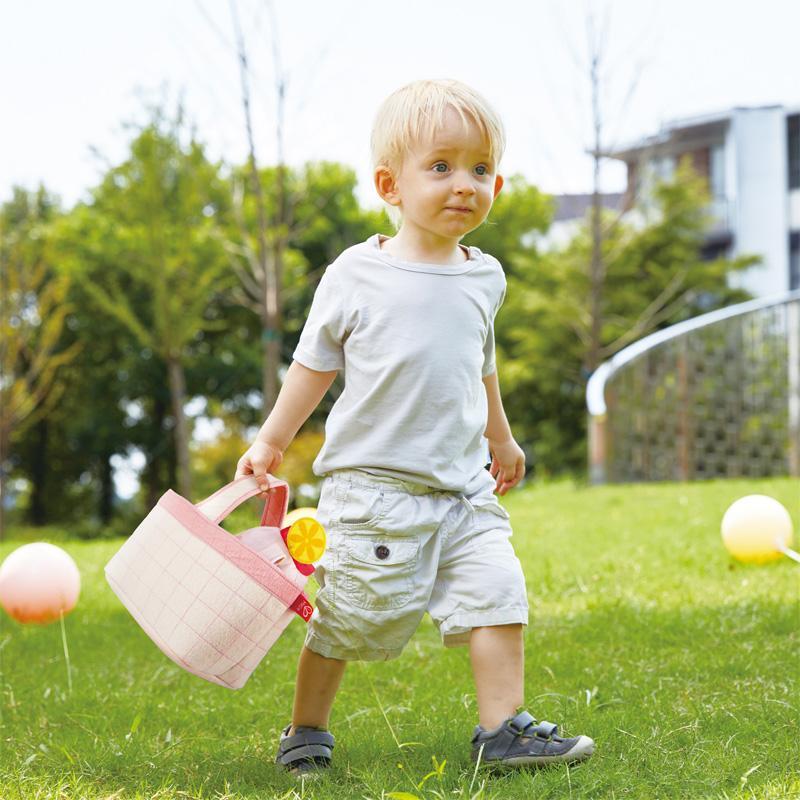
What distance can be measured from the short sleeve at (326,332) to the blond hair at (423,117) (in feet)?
1.01

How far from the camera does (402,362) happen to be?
2.49 m

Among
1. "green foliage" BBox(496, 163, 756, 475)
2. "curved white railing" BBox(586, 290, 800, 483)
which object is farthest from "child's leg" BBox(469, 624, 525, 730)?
"green foliage" BBox(496, 163, 756, 475)

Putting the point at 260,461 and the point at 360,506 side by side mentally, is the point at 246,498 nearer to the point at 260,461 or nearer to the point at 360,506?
the point at 260,461

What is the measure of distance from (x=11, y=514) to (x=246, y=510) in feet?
40.1

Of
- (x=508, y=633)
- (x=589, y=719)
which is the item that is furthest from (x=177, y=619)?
(x=589, y=719)

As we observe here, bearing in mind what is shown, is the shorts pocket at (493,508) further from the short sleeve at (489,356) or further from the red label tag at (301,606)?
the red label tag at (301,606)

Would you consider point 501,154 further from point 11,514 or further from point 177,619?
point 11,514

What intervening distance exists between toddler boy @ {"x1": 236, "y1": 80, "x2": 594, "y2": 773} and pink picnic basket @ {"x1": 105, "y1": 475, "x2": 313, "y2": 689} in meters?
0.16

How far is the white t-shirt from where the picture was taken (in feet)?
8.18

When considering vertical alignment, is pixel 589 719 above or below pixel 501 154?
below

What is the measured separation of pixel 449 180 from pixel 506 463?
0.76m

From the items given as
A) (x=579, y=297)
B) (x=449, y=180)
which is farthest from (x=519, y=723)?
(x=579, y=297)

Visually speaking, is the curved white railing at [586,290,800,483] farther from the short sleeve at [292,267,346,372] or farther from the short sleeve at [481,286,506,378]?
the short sleeve at [292,267,346,372]

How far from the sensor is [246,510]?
827 inches
